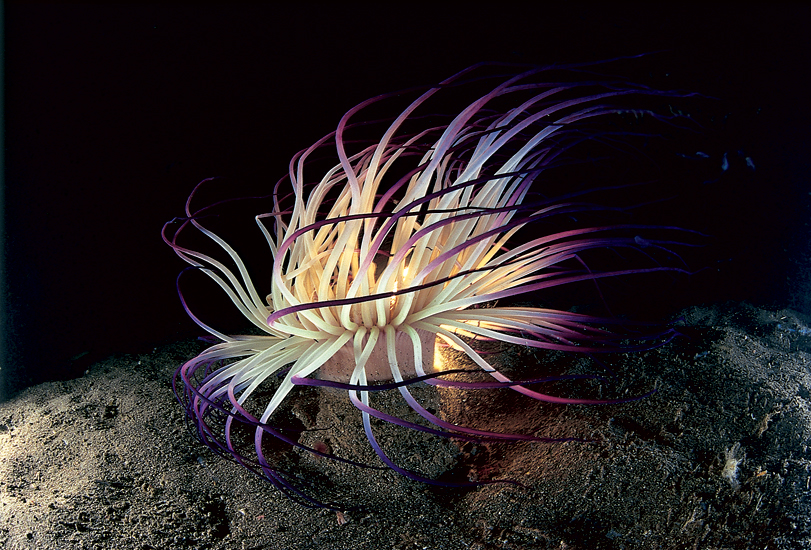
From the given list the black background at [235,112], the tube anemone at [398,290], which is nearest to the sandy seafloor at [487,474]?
the tube anemone at [398,290]

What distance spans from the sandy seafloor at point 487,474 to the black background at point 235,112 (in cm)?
73

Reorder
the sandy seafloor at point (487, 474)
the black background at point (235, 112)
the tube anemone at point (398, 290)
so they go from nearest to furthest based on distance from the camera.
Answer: the sandy seafloor at point (487, 474)
the tube anemone at point (398, 290)
the black background at point (235, 112)

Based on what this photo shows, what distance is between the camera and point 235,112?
7.56 feet

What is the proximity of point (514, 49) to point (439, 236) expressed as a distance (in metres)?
1.29

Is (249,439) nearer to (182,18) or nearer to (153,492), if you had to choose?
(153,492)

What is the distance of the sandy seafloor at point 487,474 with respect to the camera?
0.97 metres

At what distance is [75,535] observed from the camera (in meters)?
1.03

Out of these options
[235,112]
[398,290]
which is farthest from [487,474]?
[235,112]

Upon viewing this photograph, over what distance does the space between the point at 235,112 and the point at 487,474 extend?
1.92 m

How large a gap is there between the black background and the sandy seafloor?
2.40ft

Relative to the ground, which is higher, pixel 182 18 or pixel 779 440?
pixel 182 18

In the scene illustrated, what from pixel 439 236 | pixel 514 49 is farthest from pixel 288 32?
pixel 439 236

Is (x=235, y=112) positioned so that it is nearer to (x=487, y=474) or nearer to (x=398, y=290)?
(x=398, y=290)

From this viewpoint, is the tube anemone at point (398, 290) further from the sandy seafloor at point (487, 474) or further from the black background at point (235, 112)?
the black background at point (235, 112)
